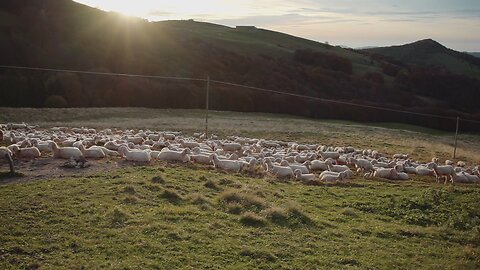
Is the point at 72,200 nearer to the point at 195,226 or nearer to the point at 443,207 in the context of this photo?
A: the point at 195,226

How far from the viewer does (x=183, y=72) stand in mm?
80625

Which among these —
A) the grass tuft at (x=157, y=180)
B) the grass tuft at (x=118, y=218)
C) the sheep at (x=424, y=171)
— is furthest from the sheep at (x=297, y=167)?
the grass tuft at (x=118, y=218)

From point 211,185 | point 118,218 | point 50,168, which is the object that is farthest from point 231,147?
point 118,218

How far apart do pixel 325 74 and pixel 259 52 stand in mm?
16728

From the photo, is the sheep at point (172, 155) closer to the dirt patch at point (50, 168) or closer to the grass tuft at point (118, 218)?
the dirt patch at point (50, 168)

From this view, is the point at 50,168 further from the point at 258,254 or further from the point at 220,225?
the point at 258,254

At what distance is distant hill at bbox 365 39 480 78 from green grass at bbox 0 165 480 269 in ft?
434

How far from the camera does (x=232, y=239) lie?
10930 mm

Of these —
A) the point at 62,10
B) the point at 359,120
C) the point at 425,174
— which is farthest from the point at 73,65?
the point at 425,174

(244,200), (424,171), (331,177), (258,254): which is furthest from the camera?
(424,171)

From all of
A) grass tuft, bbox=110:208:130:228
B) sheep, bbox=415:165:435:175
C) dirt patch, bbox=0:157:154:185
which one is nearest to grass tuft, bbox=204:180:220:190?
dirt patch, bbox=0:157:154:185

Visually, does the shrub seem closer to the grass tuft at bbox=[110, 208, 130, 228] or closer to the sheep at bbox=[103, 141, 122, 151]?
the sheep at bbox=[103, 141, 122, 151]

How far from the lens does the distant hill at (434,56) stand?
142 m

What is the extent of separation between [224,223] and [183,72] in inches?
2773
